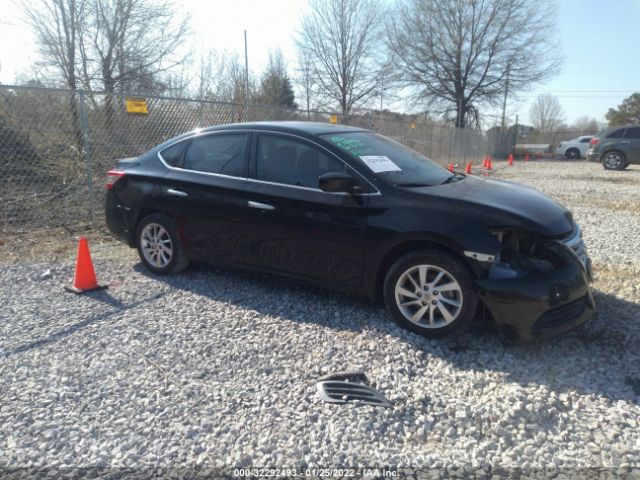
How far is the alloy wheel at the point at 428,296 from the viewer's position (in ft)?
11.7

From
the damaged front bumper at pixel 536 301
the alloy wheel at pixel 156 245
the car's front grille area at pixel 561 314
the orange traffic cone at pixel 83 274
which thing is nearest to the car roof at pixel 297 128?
the alloy wheel at pixel 156 245

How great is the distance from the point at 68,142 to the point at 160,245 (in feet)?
14.4

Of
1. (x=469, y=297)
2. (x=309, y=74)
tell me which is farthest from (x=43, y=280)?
(x=309, y=74)

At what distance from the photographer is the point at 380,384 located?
3.10 metres

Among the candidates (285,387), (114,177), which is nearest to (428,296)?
(285,387)

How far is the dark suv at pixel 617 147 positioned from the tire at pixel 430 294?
19144mm

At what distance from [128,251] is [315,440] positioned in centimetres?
456

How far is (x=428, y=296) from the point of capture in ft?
11.9

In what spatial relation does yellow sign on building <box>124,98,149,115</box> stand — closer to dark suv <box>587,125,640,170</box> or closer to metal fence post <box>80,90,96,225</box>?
metal fence post <box>80,90,96,225</box>

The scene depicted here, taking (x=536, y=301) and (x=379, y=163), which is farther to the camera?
(x=379, y=163)

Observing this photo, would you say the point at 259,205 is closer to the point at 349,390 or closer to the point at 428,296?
the point at 428,296

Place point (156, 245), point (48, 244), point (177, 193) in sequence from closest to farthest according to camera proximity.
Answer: point (177, 193) < point (156, 245) < point (48, 244)

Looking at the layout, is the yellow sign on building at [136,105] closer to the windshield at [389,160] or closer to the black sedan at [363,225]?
the black sedan at [363,225]

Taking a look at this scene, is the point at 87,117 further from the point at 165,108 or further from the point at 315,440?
the point at 315,440
